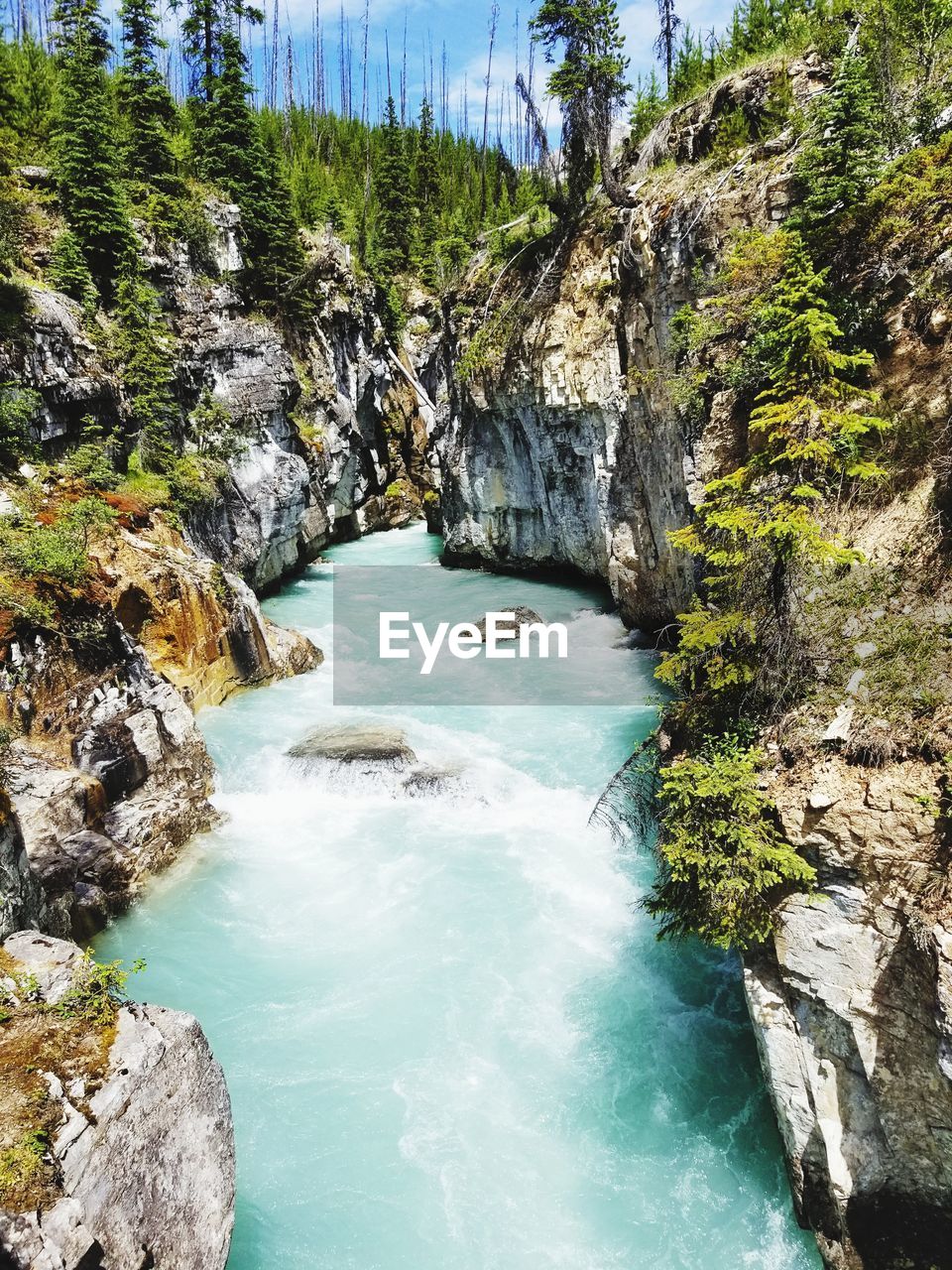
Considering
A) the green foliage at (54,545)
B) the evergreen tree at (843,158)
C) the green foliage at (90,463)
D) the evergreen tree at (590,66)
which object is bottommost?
the green foliage at (54,545)

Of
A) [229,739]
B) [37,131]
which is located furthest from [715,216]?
[37,131]

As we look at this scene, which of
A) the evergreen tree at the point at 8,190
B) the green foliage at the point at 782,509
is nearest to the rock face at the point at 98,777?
the green foliage at the point at 782,509

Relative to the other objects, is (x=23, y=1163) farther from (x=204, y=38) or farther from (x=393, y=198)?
(x=393, y=198)

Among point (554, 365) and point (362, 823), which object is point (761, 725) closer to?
point (362, 823)

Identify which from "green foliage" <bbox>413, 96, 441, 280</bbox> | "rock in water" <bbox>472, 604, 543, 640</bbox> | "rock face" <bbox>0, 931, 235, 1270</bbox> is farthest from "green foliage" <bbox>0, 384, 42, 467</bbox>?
"green foliage" <bbox>413, 96, 441, 280</bbox>

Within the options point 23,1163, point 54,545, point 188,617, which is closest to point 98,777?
point 54,545

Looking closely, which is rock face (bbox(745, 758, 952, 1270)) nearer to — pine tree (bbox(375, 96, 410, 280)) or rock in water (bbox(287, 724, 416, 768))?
rock in water (bbox(287, 724, 416, 768))
